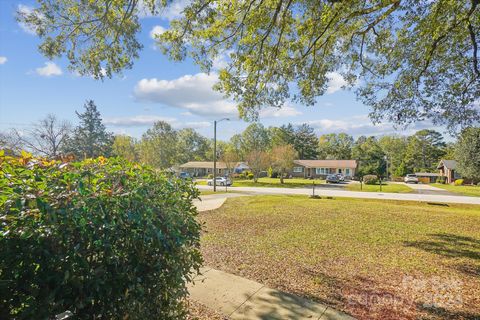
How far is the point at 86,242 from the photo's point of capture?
1595 millimetres

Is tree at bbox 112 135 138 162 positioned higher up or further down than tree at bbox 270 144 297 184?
higher up

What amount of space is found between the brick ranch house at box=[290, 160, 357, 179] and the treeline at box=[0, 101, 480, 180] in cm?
174

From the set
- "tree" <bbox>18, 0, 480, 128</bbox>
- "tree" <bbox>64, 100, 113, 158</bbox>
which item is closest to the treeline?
"tree" <bbox>64, 100, 113, 158</bbox>

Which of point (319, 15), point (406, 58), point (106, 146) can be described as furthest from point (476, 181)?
point (106, 146)

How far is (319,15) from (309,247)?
19.1 ft

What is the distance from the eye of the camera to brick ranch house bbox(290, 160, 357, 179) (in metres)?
46.6

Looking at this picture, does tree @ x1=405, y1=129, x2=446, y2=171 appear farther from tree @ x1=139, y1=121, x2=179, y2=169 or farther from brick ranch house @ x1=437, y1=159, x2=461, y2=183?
tree @ x1=139, y1=121, x2=179, y2=169

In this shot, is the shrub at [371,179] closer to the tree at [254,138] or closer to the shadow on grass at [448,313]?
the tree at [254,138]

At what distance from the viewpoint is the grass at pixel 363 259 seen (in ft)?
12.3

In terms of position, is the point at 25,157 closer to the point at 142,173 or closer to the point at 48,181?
the point at 48,181

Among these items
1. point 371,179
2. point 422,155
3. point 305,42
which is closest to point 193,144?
point 371,179

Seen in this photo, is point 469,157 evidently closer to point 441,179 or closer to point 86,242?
point 441,179

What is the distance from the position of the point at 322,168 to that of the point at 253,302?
1845 inches

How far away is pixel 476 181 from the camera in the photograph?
34.0 metres
